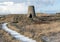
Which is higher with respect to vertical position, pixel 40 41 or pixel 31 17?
pixel 40 41

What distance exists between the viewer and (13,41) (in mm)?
15180

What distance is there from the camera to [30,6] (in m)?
45.0

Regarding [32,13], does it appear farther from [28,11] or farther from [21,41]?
[21,41]

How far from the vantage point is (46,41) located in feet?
45.6

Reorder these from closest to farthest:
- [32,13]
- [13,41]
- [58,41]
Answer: [58,41] → [13,41] → [32,13]

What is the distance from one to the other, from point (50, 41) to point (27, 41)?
217 cm

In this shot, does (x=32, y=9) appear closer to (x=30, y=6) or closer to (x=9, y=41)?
(x=30, y=6)

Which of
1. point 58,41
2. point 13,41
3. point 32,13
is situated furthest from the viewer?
point 32,13

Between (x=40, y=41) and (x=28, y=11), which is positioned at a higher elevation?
(x=40, y=41)

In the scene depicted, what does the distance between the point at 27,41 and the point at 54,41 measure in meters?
2.43

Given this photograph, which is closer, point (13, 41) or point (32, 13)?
point (13, 41)

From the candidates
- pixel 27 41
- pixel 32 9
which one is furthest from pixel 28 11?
pixel 27 41

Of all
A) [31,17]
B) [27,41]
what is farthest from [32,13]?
[27,41]

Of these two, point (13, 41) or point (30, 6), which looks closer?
point (13, 41)
